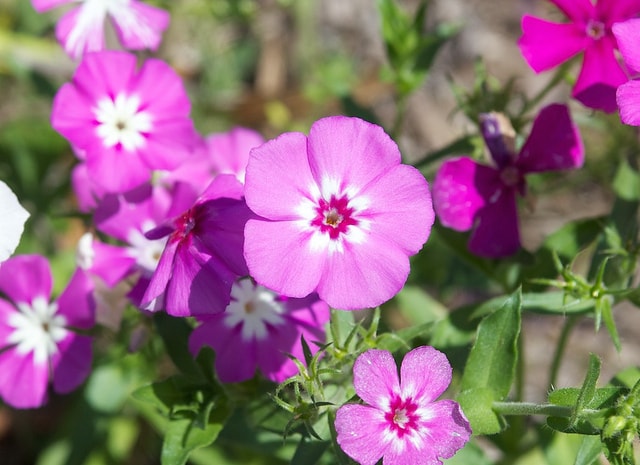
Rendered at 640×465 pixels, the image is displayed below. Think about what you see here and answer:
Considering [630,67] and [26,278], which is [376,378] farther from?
[26,278]

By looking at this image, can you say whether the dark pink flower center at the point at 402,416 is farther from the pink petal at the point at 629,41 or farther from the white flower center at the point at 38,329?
the white flower center at the point at 38,329

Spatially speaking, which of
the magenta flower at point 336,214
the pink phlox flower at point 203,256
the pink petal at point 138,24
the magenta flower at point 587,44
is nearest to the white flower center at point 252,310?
the pink phlox flower at point 203,256

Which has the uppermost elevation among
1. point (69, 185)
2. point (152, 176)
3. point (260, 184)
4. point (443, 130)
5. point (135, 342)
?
point (443, 130)

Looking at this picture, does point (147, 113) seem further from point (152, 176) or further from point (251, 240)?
point (251, 240)

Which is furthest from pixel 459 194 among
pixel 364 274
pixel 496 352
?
pixel 364 274

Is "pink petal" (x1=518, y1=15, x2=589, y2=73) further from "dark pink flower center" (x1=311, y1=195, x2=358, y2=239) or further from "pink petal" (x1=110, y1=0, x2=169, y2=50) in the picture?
"pink petal" (x1=110, y1=0, x2=169, y2=50)

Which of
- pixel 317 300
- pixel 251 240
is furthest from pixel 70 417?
pixel 251 240
